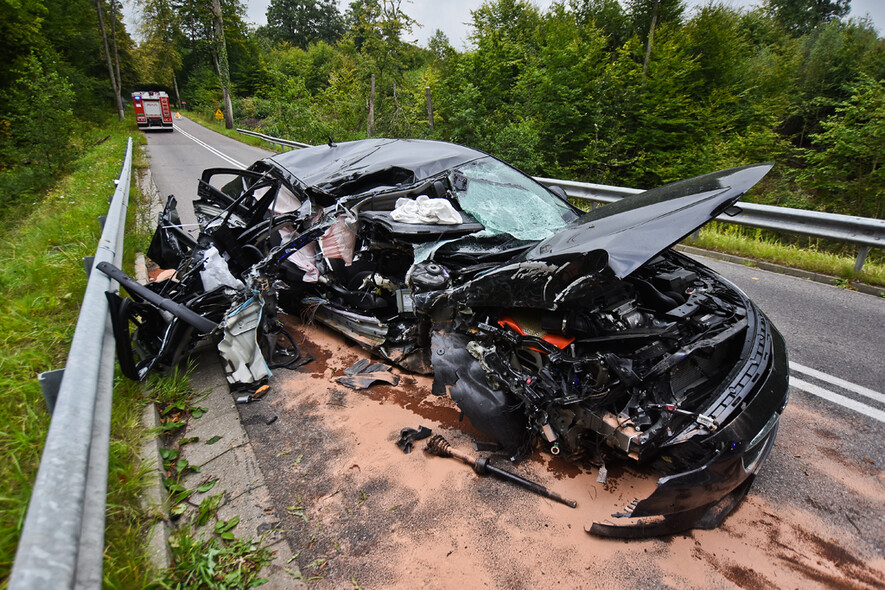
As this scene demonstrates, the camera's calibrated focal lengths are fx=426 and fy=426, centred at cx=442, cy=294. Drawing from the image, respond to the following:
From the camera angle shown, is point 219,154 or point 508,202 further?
point 219,154

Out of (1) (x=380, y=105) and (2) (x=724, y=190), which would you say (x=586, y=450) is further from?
(1) (x=380, y=105)

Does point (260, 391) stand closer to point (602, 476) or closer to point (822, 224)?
point (602, 476)

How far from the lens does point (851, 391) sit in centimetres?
300

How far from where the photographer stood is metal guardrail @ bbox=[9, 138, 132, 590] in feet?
2.98

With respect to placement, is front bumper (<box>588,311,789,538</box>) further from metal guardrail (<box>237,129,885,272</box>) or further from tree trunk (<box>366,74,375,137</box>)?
tree trunk (<box>366,74,375,137</box>)

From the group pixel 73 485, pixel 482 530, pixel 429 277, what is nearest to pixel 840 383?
pixel 482 530

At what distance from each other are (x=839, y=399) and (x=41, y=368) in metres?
5.35

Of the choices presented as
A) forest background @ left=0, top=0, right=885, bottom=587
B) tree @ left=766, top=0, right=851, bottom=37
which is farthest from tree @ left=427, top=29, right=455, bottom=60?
tree @ left=766, top=0, right=851, bottom=37

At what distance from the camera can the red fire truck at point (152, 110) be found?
25255 mm

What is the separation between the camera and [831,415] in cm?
279

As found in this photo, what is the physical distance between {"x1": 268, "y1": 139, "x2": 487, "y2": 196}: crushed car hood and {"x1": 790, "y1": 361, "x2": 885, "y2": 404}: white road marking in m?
3.20

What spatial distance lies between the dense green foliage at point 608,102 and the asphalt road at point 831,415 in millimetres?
9392

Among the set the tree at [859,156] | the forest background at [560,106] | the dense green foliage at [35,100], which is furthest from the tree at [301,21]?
the tree at [859,156]

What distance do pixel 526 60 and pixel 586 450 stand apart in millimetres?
16227
